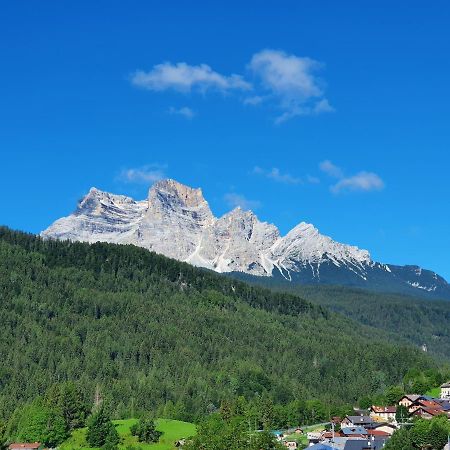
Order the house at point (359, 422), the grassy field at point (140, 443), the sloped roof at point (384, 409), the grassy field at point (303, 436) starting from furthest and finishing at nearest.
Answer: the sloped roof at point (384, 409)
the house at point (359, 422)
the grassy field at point (140, 443)
the grassy field at point (303, 436)

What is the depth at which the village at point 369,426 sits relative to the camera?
474 feet

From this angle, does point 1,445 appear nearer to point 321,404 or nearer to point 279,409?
point 279,409

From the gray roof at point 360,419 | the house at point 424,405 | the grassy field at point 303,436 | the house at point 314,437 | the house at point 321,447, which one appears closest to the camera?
the house at point 321,447

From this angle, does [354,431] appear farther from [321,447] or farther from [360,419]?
[321,447]

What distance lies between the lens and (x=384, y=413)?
179875 mm

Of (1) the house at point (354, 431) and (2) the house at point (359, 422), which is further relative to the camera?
(2) the house at point (359, 422)

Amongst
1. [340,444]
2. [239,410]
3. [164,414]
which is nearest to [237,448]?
[340,444]

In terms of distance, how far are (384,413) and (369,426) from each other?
16.4 meters

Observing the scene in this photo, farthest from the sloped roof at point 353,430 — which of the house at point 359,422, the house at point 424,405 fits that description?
the house at point 424,405

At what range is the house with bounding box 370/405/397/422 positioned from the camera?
178 m

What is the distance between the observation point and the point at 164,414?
643 feet

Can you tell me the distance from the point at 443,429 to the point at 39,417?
78.9m

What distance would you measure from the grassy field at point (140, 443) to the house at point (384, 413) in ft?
124

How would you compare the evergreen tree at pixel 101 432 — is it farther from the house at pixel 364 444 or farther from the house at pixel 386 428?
the house at pixel 386 428
